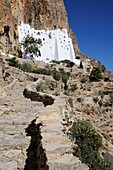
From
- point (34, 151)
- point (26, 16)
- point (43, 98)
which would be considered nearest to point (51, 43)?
point (26, 16)

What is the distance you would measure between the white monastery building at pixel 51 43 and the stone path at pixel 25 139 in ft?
131

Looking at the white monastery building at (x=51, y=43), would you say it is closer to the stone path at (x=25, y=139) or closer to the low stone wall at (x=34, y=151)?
the stone path at (x=25, y=139)

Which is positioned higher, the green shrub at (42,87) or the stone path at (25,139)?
the green shrub at (42,87)

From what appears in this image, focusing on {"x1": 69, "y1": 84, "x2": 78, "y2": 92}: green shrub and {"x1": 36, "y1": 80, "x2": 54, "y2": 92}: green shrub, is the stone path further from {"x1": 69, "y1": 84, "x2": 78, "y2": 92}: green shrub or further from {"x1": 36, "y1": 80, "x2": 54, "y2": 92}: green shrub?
{"x1": 69, "y1": 84, "x2": 78, "y2": 92}: green shrub

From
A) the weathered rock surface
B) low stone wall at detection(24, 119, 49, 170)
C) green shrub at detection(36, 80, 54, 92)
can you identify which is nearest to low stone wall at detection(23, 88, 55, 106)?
the weathered rock surface

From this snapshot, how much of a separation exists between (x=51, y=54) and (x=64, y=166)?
46836mm

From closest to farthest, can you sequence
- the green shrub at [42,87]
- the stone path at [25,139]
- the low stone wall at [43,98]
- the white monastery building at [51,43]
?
the stone path at [25,139]
the low stone wall at [43,98]
the green shrub at [42,87]
the white monastery building at [51,43]

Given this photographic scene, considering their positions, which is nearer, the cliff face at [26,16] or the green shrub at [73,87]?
the green shrub at [73,87]

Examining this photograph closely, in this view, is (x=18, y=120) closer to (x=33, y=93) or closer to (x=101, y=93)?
(x=33, y=93)

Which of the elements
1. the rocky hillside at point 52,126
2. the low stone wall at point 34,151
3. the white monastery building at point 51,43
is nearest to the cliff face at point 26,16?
the white monastery building at point 51,43

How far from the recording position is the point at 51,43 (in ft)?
164

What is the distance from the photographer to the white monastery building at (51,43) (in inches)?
1921

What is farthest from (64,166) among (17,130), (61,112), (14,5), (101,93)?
(14,5)

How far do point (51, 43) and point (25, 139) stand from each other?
45.1m
